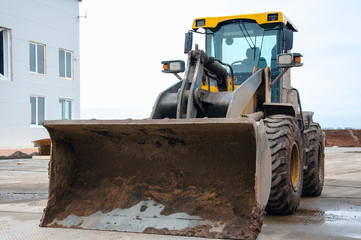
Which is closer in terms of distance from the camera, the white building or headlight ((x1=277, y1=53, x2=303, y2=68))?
headlight ((x1=277, y1=53, x2=303, y2=68))

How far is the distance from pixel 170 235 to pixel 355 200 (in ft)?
11.6

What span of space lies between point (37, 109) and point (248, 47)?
15.8 m

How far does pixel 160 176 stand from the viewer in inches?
185

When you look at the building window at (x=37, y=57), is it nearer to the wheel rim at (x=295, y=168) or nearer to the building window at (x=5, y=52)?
the building window at (x=5, y=52)

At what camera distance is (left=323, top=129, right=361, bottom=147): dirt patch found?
113 ft

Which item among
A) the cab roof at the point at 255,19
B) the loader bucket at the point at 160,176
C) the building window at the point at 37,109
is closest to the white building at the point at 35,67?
the building window at the point at 37,109

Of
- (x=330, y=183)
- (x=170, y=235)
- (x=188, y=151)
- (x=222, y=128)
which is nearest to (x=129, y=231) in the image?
(x=170, y=235)

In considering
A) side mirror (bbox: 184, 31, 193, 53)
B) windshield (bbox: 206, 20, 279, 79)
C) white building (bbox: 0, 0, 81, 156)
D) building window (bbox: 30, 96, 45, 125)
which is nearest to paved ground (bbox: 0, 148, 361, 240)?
windshield (bbox: 206, 20, 279, 79)

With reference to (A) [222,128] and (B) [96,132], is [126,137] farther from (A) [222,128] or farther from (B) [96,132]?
(A) [222,128]

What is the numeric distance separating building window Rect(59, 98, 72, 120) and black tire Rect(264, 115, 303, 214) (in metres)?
18.2

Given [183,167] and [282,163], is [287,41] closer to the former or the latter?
[282,163]

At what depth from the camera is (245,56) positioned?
655 cm

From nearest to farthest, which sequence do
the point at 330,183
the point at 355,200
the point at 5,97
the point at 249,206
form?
the point at 249,206 → the point at 355,200 → the point at 330,183 → the point at 5,97

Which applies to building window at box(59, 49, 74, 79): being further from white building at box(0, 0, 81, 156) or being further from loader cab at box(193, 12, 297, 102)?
loader cab at box(193, 12, 297, 102)
